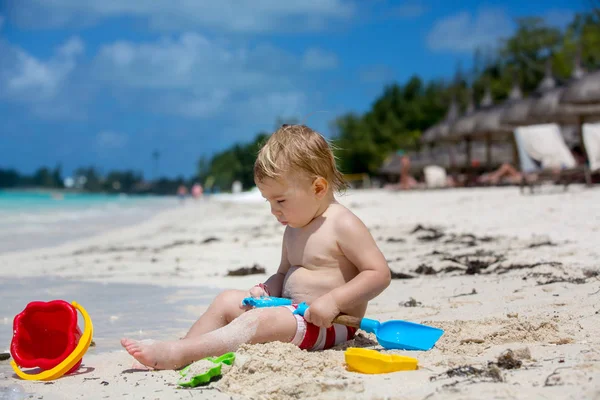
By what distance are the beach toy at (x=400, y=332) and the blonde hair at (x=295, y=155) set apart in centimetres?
62

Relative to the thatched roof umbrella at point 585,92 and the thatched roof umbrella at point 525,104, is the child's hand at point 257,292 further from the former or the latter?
the thatched roof umbrella at point 525,104

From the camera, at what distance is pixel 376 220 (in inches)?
388

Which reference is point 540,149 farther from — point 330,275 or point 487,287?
point 330,275

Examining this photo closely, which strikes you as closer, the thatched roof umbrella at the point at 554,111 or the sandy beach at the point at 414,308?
the sandy beach at the point at 414,308

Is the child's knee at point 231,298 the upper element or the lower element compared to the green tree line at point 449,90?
lower

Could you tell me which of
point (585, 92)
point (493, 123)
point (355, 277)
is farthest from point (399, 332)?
point (493, 123)

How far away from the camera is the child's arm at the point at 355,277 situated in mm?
2631

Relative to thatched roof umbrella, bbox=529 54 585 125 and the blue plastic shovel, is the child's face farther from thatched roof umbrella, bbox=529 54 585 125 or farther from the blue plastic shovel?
thatched roof umbrella, bbox=529 54 585 125

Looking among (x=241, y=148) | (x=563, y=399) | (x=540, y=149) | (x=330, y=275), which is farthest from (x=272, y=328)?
(x=241, y=148)

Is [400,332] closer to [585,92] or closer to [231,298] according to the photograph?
[231,298]

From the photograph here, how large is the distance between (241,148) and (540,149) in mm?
Answer: 72196

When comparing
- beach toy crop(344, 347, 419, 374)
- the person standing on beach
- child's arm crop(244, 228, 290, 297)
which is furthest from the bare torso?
beach toy crop(344, 347, 419, 374)

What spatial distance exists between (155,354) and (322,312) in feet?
2.14

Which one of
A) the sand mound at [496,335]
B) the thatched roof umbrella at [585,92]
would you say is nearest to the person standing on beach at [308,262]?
the sand mound at [496,335]
